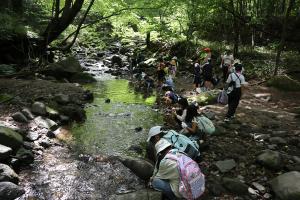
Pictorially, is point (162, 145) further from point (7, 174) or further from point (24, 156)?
point (24, 156)

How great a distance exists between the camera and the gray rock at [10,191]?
634 centimetres

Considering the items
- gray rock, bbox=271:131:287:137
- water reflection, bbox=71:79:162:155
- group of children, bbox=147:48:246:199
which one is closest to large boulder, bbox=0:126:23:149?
water reflection, bbox=71:79:162:155

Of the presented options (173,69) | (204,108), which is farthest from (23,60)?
(204,108)

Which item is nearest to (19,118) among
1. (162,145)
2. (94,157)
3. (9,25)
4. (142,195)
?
(94,157)

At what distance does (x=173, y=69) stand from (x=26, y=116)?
28.7 feet

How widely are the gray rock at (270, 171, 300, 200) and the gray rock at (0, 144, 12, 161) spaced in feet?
19.1

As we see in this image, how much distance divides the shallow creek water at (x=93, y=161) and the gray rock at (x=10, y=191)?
143 millimetres

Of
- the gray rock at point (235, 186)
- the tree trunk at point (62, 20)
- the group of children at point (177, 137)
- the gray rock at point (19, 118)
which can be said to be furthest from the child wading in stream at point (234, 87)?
the tree trunk at point (62, 20)

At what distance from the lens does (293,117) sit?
41.0ft

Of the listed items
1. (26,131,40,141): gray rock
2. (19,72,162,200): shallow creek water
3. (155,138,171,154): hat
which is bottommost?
(19,72,162,200): shallow creek water

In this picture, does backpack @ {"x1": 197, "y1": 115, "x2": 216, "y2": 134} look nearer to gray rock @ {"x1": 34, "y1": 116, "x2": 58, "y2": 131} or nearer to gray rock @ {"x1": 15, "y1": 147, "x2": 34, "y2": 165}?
gray rock @ {"x1": 15, "y1": 147, "x2": 34, "y2": 165}

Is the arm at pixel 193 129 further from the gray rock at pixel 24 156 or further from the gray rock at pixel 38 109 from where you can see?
the gray rock at pixel 38 109

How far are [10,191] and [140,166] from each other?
9.34ft

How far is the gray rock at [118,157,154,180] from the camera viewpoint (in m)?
7.70
